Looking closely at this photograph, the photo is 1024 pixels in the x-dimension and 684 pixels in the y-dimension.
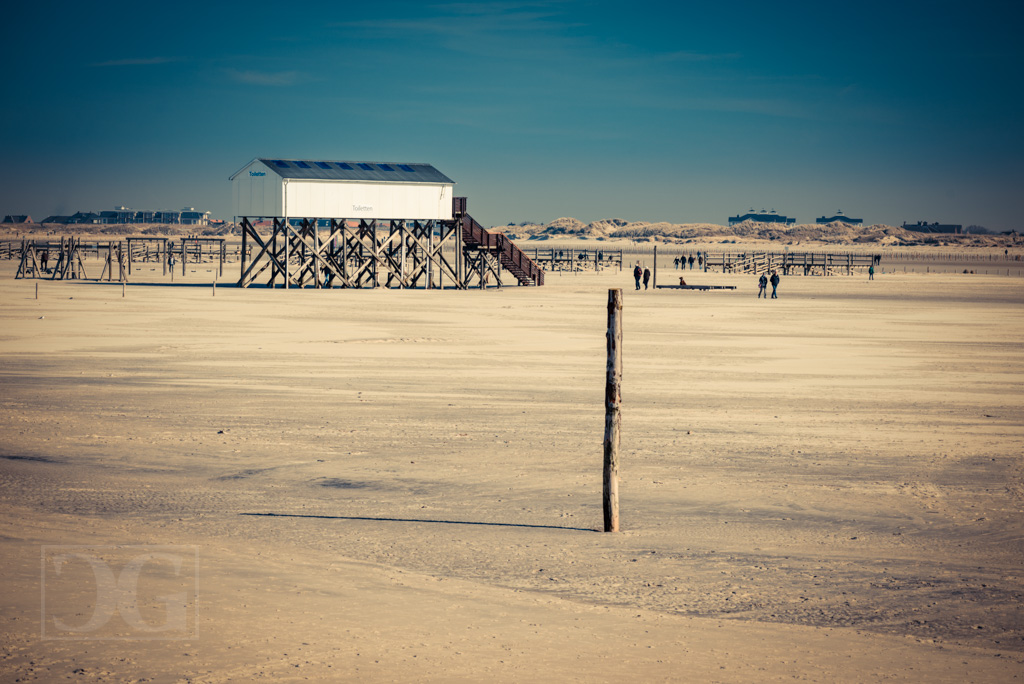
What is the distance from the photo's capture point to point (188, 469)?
13.0 metres

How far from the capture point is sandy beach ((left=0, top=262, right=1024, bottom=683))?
7.36 m

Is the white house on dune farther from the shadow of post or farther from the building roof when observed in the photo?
the shadow of post

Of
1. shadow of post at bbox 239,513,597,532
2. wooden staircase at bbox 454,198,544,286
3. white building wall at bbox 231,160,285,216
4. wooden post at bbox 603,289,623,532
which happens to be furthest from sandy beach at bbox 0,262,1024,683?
wooden staircase at bbox 454,198,544,286

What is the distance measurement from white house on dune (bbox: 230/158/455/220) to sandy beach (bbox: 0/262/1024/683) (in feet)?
116

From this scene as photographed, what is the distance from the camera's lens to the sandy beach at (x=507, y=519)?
736 cm

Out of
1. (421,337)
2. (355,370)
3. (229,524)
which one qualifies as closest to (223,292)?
(421,337)

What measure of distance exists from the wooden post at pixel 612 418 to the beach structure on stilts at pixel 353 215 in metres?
50.1

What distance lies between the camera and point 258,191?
60.0 m

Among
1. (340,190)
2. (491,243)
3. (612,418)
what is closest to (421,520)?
(612,418)

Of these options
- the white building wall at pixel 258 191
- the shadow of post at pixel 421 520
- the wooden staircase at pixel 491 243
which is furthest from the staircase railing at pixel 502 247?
the shadow of post at pixel 421 520

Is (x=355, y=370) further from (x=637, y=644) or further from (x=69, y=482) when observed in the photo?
(x=637, y=644)

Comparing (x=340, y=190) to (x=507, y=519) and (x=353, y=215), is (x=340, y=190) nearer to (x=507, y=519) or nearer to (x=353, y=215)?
(x=353, y=215)

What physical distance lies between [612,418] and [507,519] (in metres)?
1.62

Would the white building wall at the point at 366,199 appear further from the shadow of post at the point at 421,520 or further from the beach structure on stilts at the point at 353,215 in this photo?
the shadow of post at the point at 421,520
